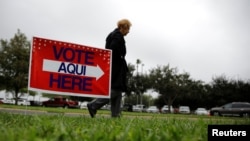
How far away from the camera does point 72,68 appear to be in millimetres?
5707

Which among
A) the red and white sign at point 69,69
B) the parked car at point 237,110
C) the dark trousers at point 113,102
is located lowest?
the parked car at point 237,110

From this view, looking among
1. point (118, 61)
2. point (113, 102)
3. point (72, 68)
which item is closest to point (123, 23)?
point (118, 61)

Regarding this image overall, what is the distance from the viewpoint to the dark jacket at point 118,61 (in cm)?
594

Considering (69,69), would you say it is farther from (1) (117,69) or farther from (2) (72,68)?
(1) (117,69)

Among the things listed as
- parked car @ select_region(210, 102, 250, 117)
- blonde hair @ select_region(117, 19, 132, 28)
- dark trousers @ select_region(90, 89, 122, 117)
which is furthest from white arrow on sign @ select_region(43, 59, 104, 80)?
parked car @ select_region(210, 102, 250, 117)

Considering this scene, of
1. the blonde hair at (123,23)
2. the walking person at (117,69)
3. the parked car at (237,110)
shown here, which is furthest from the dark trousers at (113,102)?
the parked car at (237,110)

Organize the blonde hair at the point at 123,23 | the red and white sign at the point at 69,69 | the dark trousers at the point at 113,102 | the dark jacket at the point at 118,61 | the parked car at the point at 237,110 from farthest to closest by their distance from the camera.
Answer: the parked car at the point at 237,110
the blonde hair at the point at 123,23
the dark jacket at the point at 118,61
the dark trousers at the point at 113,102
the red and white sign at the point at 69,69

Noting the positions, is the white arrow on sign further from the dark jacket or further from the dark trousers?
the dark trousers

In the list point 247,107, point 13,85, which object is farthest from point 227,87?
point 13,85

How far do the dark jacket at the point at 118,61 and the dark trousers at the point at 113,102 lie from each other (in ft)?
0.44

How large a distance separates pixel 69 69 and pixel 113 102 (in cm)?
119

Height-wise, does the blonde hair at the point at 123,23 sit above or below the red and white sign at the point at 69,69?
above

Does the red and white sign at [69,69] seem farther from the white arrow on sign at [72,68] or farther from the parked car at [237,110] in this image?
the parked car at [237,110]

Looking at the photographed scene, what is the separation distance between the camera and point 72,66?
225 inches
